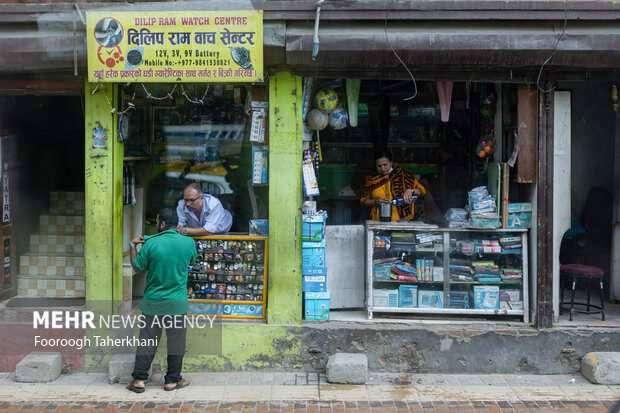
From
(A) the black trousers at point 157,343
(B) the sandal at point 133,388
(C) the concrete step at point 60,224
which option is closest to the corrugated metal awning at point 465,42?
(A) the black trousers at point 157,343

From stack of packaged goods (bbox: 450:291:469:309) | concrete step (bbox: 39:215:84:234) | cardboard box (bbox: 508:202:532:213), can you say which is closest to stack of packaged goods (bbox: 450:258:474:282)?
stack of packaged goods (bbox: 450:291:469:309)

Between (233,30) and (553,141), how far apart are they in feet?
12.2

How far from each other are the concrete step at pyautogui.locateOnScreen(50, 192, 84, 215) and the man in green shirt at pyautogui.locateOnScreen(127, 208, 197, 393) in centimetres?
250

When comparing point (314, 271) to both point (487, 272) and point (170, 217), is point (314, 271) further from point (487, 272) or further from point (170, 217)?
point (170, 217)

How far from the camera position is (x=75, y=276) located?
7996mm

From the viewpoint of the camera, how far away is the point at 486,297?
7203 mm

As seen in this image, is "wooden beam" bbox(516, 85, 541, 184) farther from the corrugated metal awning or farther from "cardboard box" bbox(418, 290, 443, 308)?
"cardboard box" bbox(418, 290, 443, 308)

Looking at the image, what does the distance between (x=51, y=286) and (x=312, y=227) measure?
3.59 m

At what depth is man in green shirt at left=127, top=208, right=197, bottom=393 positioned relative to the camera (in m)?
6.23

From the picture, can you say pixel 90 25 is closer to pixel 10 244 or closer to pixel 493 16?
pixel 10 244

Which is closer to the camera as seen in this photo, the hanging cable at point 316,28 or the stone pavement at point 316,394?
the stone pavement at point 316,394

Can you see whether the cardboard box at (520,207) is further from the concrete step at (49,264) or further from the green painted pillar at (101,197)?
the concrete step at (49,264)

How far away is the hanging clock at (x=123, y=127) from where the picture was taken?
7.09 metres

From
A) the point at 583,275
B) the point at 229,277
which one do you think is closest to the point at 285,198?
the point at 229,277
